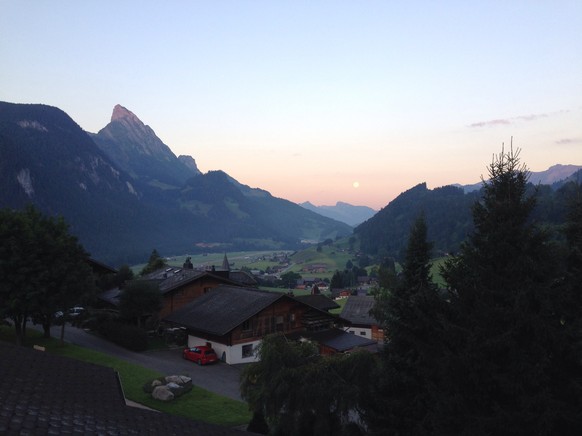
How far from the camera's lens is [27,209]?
→ 35.1 m

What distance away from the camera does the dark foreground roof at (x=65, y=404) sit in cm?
677

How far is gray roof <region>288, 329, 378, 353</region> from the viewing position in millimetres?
38469

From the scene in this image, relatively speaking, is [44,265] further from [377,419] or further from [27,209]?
[377,419]

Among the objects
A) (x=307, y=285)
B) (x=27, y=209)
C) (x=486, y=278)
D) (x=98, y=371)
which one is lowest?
(x=307, y=285)

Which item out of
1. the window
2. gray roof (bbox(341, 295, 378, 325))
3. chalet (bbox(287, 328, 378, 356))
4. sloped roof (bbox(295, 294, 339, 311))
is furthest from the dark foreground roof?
sloped roof (bbox(295, 294, 339, 311))

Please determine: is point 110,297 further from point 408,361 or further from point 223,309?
point 408,361

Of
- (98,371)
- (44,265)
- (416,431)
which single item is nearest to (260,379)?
(416,431)

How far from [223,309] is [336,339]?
11084 mm

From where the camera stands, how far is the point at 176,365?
3559 cm

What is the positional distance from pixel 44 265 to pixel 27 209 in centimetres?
611

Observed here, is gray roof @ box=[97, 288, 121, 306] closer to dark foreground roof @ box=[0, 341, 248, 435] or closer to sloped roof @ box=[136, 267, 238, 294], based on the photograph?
sloped roof @ box=[136, 267, 238, 294]

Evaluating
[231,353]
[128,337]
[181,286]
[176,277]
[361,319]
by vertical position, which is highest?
[176,277]

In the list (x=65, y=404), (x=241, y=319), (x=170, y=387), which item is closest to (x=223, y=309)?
(x=241, y=319)

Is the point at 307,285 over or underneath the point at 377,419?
underneath
